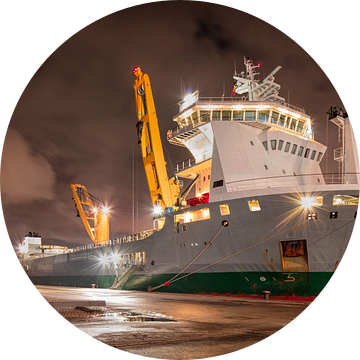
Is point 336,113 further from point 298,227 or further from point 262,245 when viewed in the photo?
point 262,245

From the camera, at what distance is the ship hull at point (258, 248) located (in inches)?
579

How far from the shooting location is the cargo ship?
15102 millimetres

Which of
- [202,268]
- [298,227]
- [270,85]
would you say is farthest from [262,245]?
[270,85]

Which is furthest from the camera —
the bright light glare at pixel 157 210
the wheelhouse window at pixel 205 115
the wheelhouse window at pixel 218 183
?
the bright light glare at pixel 157 210

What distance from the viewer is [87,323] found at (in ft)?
23.6

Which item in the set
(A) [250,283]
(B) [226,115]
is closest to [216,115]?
(B) [226,115]

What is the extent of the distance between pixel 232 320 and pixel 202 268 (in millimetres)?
10151

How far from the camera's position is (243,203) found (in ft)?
54.9

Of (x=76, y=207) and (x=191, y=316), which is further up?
(x=76, y=207)

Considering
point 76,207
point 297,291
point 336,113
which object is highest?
point 336,113

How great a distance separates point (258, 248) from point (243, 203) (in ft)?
7.82

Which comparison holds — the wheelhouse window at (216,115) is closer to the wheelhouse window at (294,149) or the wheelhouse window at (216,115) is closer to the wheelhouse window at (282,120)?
the wheelhouse window at (282,120)

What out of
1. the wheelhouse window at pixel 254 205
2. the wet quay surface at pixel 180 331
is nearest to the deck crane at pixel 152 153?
the wheelhouse window at pixel 254 205

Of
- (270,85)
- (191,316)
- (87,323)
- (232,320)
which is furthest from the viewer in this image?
(270,85)
